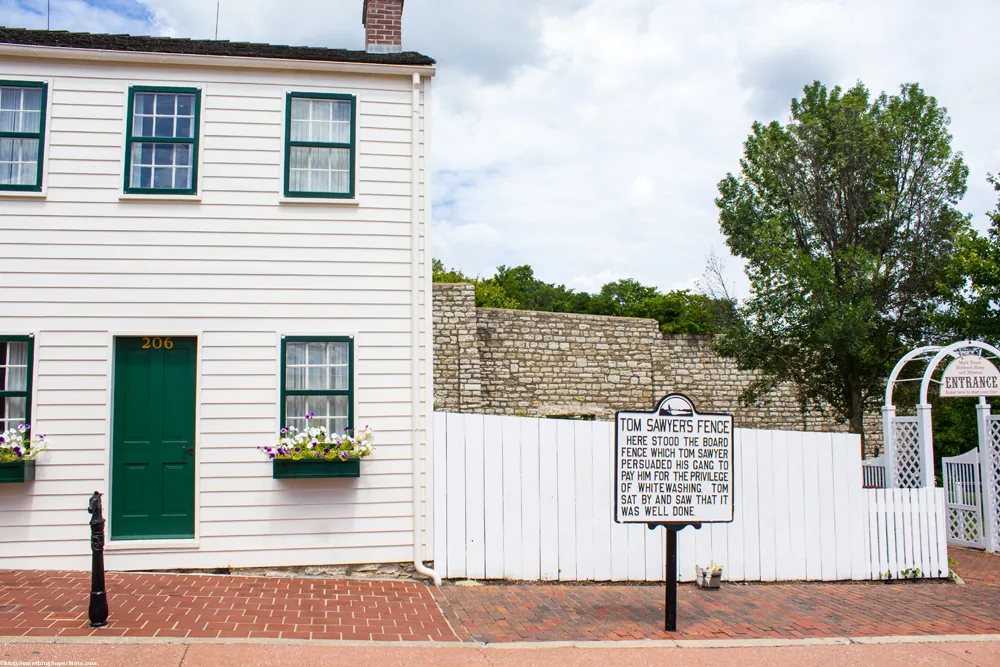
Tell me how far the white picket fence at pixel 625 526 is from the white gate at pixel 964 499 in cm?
258

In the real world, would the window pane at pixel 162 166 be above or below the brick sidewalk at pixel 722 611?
above

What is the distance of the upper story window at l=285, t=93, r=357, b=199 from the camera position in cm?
848

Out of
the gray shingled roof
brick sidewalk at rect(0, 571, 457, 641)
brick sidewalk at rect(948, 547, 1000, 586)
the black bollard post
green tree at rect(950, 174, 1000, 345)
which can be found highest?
the gray shingled roof

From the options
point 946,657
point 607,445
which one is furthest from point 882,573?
point 607,445

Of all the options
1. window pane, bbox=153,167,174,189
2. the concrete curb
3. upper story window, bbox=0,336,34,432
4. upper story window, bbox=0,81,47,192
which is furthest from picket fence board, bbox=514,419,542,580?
upper story window, bbox=0,81,47,192

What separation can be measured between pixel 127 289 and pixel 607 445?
212 inches

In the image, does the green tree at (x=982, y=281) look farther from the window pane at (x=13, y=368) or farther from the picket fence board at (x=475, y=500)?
the window pane at (x=13, y=368)

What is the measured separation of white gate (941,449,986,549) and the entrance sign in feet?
3.48

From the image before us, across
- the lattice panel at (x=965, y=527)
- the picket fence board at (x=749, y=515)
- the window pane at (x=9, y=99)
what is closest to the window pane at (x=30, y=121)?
the window pane at (x=9, y=99)

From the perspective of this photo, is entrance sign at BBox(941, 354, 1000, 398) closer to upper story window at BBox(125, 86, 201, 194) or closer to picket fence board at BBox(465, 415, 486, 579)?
picket fence board at BBox(465, 415, 486, 579)

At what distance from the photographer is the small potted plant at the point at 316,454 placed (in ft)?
25.9

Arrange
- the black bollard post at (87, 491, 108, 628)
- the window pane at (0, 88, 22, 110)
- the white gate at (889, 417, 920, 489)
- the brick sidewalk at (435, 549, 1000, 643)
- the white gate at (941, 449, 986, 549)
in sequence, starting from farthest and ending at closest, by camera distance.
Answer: the white gate at (941, 449, 986, 549) → the white gate at (889, 417, 920, 489) → the window pane at (0, 88, 22, 110) → the brick sidewalk at (435, 549, 1000, 643) → the black bollard post at (87, 491, 108, 628)

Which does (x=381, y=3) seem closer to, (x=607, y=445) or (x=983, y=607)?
(x=607, y=445)

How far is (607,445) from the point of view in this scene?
8.29 metres
